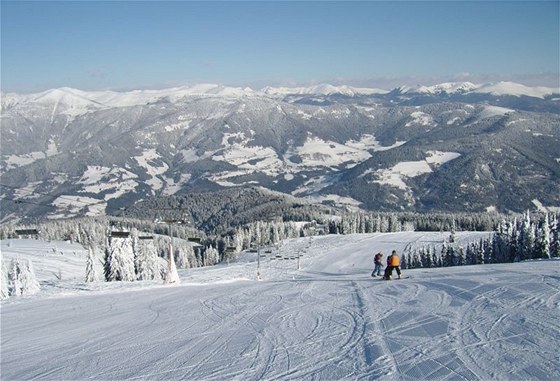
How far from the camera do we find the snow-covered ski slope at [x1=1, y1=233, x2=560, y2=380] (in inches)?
400

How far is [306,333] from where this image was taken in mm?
13258

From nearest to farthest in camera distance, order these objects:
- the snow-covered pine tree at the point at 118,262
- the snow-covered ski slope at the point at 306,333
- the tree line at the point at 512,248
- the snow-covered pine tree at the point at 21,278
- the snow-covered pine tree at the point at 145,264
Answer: the snow-covered ski slope at the point at 306,333, the snow-covered pine tree at the point at 21,278, the tree line at the point at 512,248, the snow-covered pine tree at the point at 118,262, the snow-covered pine tree at the point at 145,264

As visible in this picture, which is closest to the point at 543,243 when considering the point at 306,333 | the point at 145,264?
the point at 145,264

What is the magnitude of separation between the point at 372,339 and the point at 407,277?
Answer: 13.3 metres

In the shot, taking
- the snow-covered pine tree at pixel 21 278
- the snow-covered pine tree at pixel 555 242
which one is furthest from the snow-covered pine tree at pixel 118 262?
the snow-covered pine tree at pixel 555 242

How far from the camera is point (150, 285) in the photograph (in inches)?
1108

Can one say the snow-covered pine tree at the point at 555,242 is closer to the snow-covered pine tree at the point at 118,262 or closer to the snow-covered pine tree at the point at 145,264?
the snow-covered pine tree at the point at 118,262

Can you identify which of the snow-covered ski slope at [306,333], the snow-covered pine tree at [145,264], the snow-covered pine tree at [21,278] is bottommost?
the snow-covered pine tree at [145,264]

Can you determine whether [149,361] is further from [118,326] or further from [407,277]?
[407,277]

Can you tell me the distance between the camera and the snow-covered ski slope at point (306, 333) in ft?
33.3

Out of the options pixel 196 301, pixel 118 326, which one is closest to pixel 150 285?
pixel 196 301

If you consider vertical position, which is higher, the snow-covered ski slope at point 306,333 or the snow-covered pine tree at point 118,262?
the snow-covered ski slope at point 306,333

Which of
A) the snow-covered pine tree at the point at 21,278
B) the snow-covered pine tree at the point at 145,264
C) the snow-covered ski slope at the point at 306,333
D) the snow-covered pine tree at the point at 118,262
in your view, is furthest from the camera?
the snow-covered pine tree at the point at 145,264

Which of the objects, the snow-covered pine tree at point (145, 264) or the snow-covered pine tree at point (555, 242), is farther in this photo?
the snow-covered pine tree at point (145, 264)
